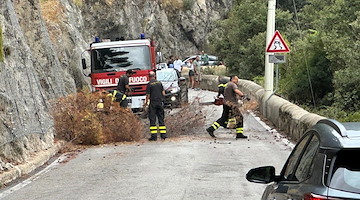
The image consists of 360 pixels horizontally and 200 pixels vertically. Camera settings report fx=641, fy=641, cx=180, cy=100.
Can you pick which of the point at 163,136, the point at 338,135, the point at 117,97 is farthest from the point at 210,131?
the point at 338,135

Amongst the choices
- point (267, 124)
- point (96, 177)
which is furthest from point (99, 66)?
point (96, 177)

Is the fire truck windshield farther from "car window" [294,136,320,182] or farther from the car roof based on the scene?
the car roof

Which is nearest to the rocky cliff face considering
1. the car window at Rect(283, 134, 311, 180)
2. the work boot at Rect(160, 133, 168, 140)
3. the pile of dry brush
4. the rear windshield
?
the pile of dry brush

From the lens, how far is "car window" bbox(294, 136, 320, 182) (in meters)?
4.07

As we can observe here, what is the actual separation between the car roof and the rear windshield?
56 millimetres

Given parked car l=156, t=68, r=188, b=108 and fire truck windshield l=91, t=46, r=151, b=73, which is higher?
fire truck windshield l=91, t=46, r=151, b=73

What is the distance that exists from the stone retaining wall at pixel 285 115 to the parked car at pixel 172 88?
2.87 metres

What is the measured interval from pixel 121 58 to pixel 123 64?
0.72 feet

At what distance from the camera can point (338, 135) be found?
3.84m

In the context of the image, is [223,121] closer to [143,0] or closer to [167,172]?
[167,172]

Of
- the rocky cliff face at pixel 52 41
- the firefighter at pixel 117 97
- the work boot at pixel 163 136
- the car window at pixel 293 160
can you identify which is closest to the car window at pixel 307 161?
the car window at pixel 293 160

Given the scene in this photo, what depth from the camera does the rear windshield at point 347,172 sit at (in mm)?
3518

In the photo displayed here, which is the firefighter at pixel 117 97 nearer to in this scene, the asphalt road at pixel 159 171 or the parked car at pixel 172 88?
the asphalt road at pixel 159 171

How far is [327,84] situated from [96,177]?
1538cm
